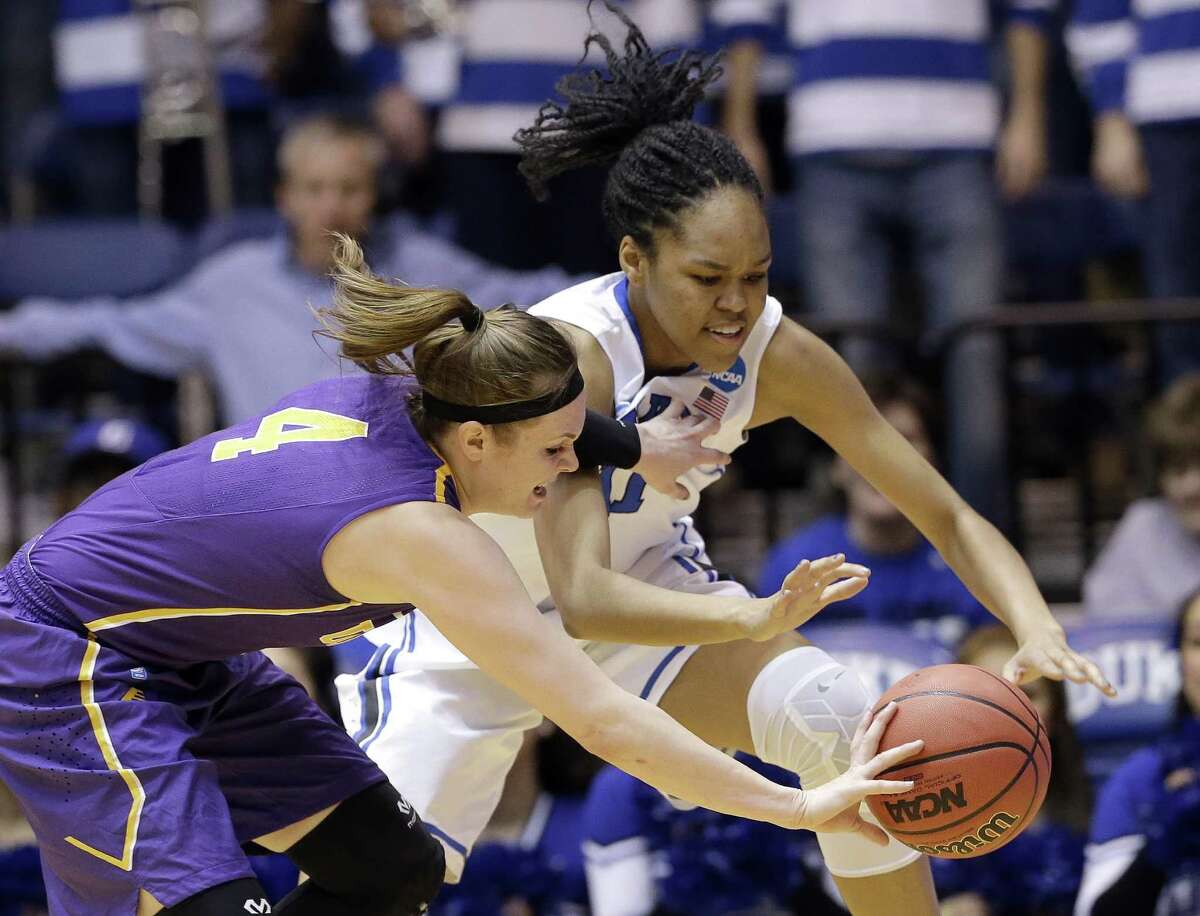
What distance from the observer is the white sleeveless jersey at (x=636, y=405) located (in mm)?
3711

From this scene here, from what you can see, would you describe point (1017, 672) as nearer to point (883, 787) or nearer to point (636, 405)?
point (883, 787)

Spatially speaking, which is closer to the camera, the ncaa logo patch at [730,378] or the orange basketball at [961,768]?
the orange basketball at [961,768]

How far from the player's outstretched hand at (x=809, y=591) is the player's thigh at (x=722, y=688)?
535 millimetres

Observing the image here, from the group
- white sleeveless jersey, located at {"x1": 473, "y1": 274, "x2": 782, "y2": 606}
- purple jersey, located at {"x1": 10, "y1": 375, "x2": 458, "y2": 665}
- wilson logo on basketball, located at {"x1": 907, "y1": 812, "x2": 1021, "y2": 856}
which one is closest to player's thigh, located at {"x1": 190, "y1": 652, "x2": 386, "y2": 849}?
purple jersey, located at {"x1": 10, "y1": 375, "x2": 458, "y2": 665}

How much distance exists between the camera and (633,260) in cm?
372

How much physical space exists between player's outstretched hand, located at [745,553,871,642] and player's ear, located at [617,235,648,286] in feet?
2.61

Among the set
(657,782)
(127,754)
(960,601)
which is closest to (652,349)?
(657,782)

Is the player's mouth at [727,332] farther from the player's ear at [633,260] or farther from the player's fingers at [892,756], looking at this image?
the player's fingers at [892,756]

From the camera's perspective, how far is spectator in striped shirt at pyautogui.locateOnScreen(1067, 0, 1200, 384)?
5805mm

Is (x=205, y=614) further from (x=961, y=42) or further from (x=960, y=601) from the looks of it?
(x=961, y=42)

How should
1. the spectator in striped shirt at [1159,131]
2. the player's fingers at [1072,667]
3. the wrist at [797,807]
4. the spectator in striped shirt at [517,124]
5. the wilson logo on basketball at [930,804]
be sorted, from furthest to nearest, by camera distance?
the spectator in striped shirt at [517,124]
the spectator in striped shirt at [1159,131]
the player's fingers at [1072,667]
the wilson logo on basketball at [930,804]
the wrist at [797,807]

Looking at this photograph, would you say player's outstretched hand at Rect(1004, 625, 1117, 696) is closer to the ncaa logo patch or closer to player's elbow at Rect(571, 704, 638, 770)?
the ncaa logo patch

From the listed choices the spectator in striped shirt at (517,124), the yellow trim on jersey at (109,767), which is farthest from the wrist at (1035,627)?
the spectator in striped shirt at (517,124)

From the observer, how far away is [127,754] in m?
3.16
